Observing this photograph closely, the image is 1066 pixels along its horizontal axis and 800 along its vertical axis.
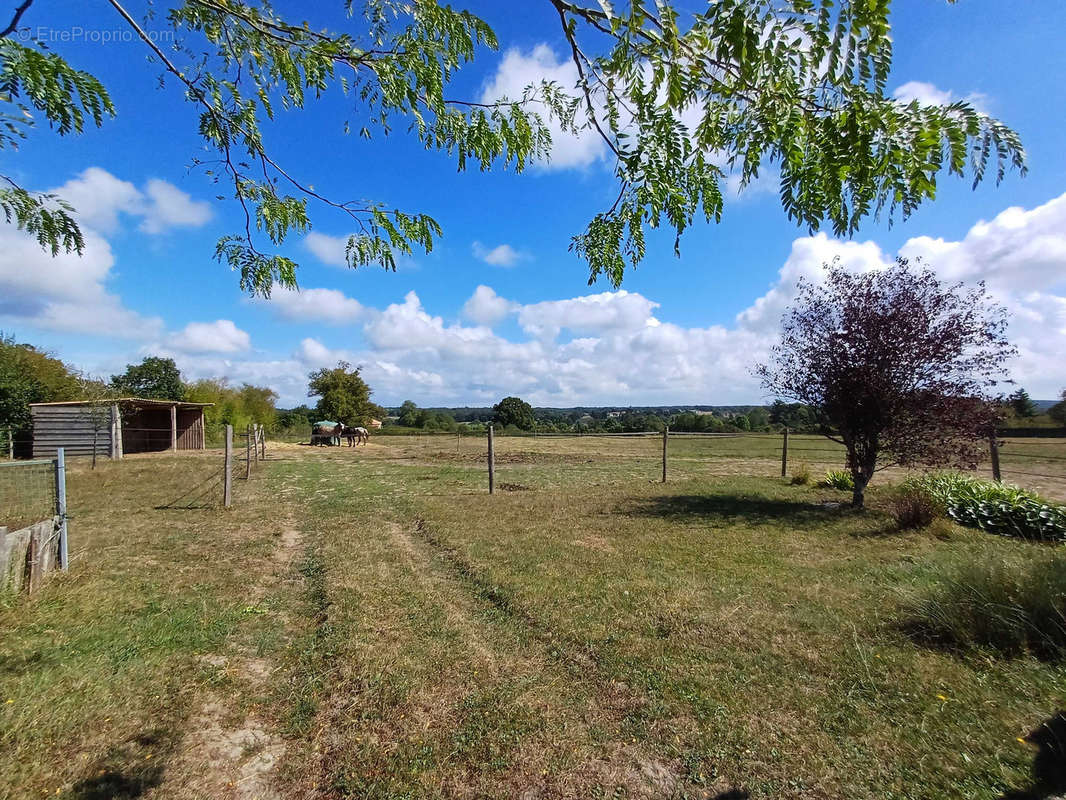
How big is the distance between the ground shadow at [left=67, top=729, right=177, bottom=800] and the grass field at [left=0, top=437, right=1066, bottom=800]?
Answer: 0.04 ft

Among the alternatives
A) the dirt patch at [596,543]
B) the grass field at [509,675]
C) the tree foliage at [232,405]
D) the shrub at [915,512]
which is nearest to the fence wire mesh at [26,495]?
the grass field at [509,675]

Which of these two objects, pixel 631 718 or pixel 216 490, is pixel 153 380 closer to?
pixel 216 490

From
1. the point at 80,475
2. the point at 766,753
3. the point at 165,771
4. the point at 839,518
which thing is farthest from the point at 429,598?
the point at 80,475

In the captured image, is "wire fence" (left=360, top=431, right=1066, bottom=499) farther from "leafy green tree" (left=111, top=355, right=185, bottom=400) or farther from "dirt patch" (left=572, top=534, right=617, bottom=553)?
"leafy green tree" (left=111, top=355, right=185, bottom=400)

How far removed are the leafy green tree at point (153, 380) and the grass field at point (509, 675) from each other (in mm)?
31730

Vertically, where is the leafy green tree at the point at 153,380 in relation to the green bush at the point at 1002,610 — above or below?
above

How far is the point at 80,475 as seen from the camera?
14.8 m

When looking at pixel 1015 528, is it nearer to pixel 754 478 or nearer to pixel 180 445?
pixel 754 478

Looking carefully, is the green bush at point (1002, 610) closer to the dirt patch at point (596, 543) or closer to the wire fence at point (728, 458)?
the dirt patch at point (596, 543)

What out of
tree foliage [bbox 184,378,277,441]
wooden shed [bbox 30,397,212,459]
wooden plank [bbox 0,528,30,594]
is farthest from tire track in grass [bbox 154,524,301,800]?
tree foliage [bbox 184,378,277,441]

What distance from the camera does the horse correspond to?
3256cm

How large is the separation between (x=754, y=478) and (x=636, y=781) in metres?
13.7

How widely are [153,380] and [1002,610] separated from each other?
42.3m

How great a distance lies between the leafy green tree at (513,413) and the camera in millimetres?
61062
